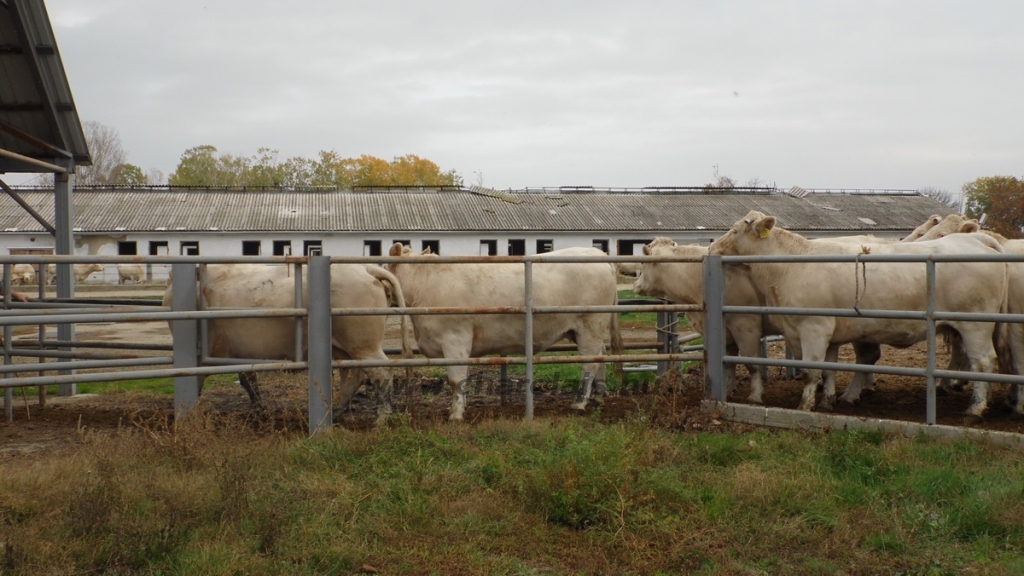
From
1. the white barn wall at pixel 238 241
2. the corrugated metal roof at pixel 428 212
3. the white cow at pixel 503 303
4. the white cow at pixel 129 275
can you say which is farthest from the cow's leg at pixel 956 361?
the white cow at pixel 129 275

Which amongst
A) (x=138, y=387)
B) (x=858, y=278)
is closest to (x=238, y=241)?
(x=138, y=387)

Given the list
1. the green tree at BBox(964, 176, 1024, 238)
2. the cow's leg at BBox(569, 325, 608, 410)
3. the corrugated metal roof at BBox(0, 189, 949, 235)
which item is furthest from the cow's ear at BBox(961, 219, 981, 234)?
the green tree at BBox(964, 176, 1024, 238)

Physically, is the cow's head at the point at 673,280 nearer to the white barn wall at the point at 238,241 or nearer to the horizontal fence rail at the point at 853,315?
the horizontal fence rail at the point at 853,315

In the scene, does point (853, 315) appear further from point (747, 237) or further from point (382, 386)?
point (382, 386)

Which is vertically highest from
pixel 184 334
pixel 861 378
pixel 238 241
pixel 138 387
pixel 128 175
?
pixel 128 175

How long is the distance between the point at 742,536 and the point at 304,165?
238ft

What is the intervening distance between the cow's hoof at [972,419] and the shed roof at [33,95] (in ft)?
33.9

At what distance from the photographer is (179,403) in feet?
22.5

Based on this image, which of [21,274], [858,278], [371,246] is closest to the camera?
[858,278]

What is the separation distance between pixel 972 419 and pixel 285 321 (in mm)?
5792

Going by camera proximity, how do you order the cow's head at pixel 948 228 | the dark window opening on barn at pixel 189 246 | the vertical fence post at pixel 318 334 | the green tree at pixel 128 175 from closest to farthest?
1. the vertical fence post at pixel 318 334
2. the cow's head at pixel 948 228
3. the dark window opening on barn at pixel 189 246
4. the green tree at pixel 128 175

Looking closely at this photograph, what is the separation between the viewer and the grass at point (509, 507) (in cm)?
414

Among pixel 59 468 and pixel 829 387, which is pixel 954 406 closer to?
pixel 829 387

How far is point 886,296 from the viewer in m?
7.68
